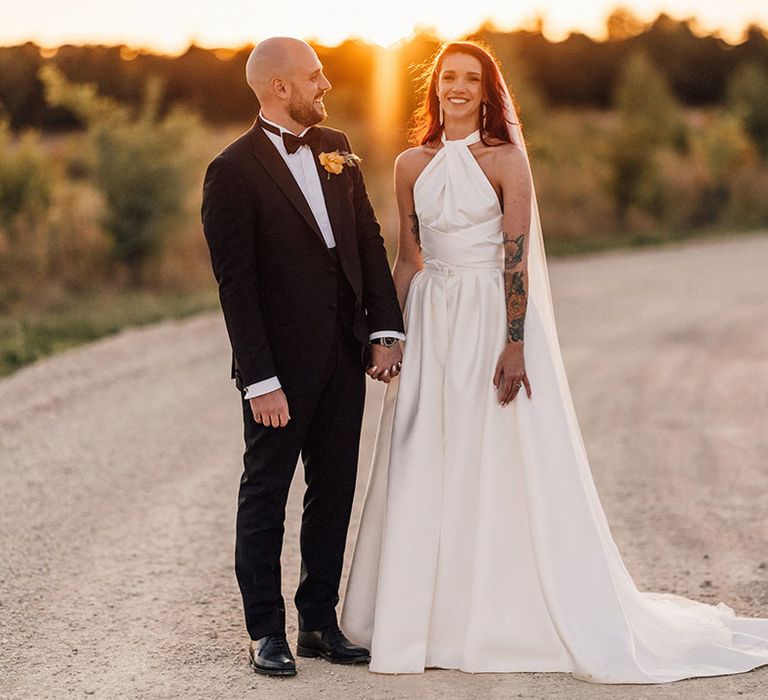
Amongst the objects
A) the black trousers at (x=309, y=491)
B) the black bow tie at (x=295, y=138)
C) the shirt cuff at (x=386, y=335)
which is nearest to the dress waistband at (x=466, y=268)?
the shirt cuff at (x=386, y=335)

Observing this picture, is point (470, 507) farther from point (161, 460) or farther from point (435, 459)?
point (161, 460)

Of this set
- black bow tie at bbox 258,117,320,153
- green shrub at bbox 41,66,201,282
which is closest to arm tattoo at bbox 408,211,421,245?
black bow tie at bbox 258,117,320,153

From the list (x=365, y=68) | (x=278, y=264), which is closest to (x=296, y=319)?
(x=278, y=264)

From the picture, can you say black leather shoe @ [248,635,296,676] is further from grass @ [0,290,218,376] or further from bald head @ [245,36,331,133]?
grass @ [0,290,218,376]

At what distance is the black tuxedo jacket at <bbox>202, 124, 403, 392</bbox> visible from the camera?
3740 millimetres

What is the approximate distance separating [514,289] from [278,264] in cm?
81

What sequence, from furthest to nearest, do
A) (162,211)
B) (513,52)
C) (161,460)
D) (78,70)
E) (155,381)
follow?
(78,70) < (513,52) < (162,211) < (155,381) < (161,460)

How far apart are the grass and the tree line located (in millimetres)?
4285

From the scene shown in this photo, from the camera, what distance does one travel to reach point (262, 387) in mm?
3777

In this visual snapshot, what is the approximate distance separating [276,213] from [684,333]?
28.4 ft

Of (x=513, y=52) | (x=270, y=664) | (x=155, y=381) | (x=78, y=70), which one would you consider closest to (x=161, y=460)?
(x=155, y=381)

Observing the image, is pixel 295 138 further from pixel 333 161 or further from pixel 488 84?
pixel 488 84

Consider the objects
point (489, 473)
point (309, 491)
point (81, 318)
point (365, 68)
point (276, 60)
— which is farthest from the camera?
point (365, 68)

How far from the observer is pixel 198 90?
145ft
